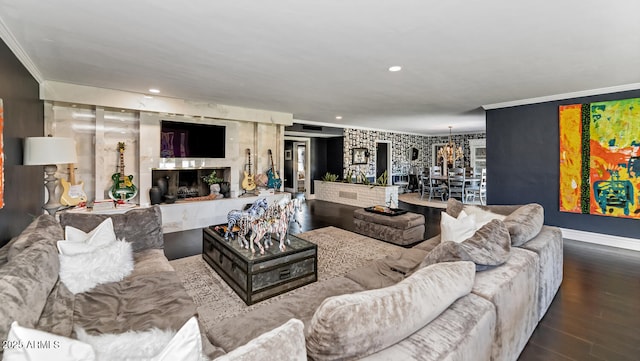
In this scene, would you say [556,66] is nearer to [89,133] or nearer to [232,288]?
[232,288]

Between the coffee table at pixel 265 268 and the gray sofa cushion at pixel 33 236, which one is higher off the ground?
the gray sofa cushion at pixel 33 236

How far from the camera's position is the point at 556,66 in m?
3.38

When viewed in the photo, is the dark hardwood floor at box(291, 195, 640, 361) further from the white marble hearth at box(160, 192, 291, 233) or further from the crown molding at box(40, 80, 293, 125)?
the crown molding at box(40, 80, 293, 125)

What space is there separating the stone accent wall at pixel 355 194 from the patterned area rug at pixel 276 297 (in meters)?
2.45

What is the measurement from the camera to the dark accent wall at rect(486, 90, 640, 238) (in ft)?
15.2

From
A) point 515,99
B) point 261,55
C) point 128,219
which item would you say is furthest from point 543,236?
point 128,219

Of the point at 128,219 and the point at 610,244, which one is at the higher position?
the point at 128,219

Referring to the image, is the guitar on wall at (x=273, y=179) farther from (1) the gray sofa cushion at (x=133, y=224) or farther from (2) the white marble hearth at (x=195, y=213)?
(1) the gray sofa cushion at (x=133, y=224)

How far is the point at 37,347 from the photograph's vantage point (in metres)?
0.76

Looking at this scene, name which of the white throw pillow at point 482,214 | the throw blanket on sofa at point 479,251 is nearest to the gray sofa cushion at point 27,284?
the throw blanket on sofa at point 479,251

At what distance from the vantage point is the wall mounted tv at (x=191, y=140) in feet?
17.9

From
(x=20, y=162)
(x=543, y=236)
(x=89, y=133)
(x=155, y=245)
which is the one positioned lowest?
(x=155, y=245)

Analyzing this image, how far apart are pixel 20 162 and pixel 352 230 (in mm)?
4526

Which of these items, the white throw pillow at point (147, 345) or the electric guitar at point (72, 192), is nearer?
the white throw pillow at point (147, 345)
